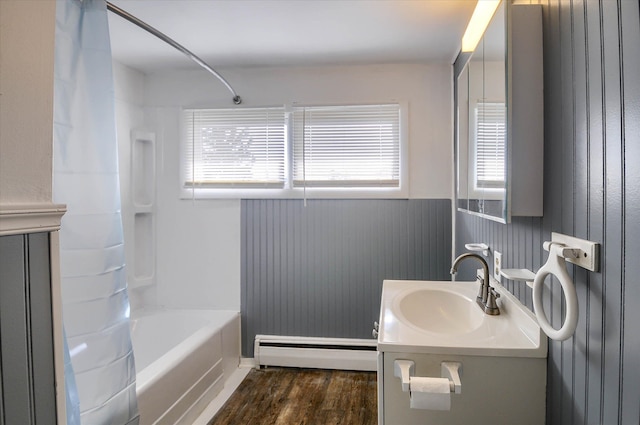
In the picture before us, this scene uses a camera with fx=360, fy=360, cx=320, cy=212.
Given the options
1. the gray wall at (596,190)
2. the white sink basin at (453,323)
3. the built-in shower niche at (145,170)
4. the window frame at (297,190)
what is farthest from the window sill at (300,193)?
the gray wall at (596,190)

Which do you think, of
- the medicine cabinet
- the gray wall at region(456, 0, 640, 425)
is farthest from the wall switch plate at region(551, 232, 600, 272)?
the medicine cabinet

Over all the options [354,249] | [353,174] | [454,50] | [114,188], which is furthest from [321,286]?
[454,50]

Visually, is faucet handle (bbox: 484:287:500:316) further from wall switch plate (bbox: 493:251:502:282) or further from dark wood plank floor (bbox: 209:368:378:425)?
dark wood plank floor (bbox: 209:368:378:425)

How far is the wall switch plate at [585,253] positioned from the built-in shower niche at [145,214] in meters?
2.74

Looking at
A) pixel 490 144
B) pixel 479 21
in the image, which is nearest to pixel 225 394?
pixel 490 144

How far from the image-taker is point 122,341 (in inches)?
55.4

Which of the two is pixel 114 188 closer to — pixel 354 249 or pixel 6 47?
pixel 6 47

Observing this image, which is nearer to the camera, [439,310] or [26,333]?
[26,333]

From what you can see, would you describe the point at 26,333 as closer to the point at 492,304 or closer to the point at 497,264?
the point at 492,304

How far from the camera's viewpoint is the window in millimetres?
2672

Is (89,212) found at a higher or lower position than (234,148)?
lower

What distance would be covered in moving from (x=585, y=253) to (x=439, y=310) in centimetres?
96

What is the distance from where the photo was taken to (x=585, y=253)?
876 millimetres

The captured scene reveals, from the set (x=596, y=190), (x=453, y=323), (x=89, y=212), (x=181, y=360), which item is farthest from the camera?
(x=181, y=360)
